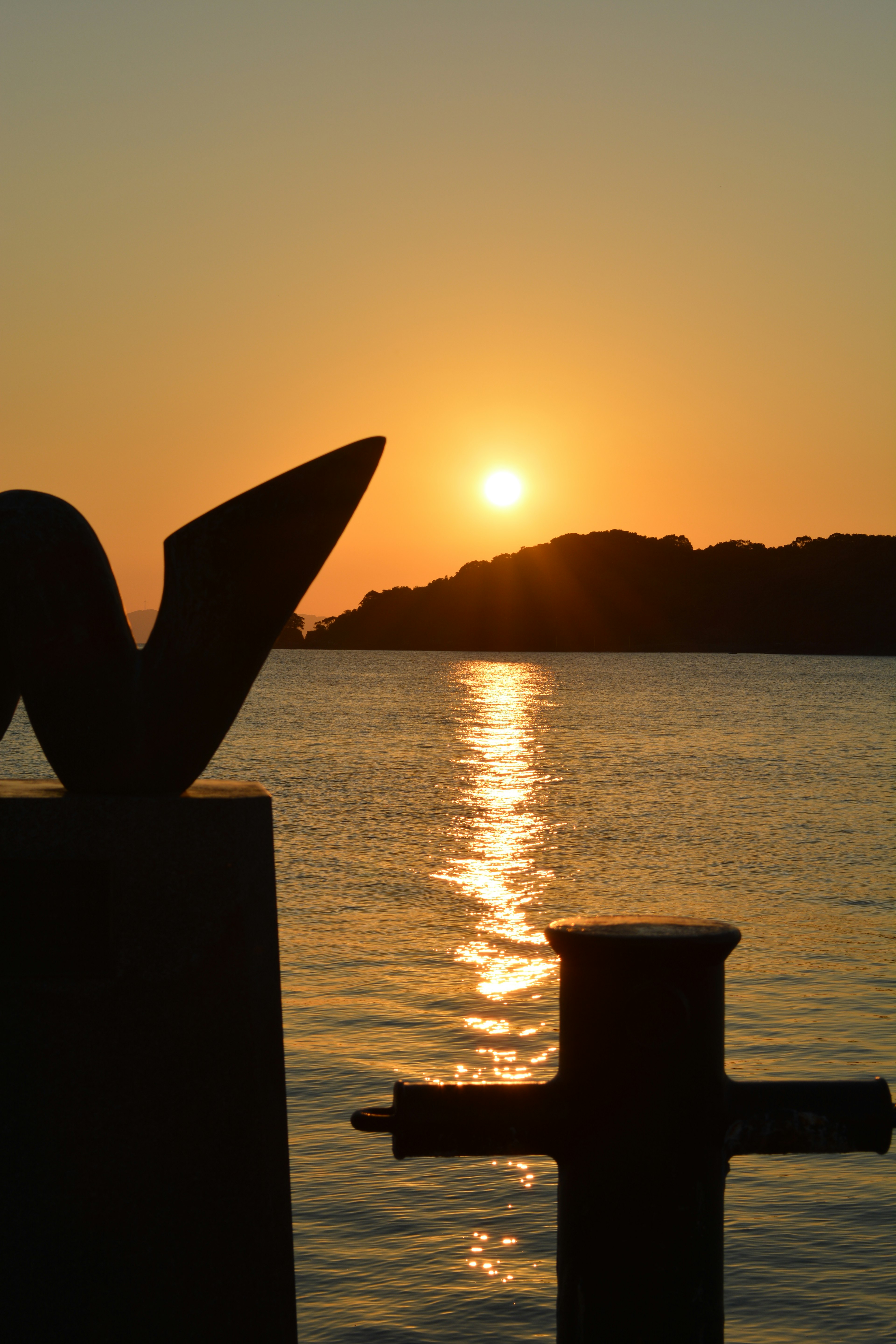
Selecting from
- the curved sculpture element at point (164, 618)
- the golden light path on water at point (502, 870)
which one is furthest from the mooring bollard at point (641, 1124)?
the golden light path on water at point (502, 870)

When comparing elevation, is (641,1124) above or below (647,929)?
below

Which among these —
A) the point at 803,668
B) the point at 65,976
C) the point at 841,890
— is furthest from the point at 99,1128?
the point at 803,668

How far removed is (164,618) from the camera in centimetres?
369

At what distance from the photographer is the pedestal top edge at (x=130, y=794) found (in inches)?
135

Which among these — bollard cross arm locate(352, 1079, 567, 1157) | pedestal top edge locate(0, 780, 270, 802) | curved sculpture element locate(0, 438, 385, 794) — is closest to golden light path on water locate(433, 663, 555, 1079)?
pedestal top edge locate(0, 780, 270, 802)

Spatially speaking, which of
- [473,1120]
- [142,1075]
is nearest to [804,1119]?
[473,1120]

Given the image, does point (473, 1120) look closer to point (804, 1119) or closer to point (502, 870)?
point (804, 1119)

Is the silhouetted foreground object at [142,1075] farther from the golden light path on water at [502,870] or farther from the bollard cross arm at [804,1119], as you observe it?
the golden light path on water at [502,870]

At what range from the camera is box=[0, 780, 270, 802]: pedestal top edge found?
3.43 meters

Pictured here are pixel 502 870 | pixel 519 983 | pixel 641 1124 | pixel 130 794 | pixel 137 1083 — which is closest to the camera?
pixel 641 1124

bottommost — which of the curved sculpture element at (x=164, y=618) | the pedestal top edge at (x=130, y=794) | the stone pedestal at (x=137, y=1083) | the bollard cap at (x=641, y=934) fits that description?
the stone pedestal at (x=137, y=1083)

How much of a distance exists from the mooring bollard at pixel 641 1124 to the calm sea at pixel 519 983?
3.85m

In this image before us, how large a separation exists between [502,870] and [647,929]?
1789cm

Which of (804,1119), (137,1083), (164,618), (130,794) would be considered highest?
(164,618)
